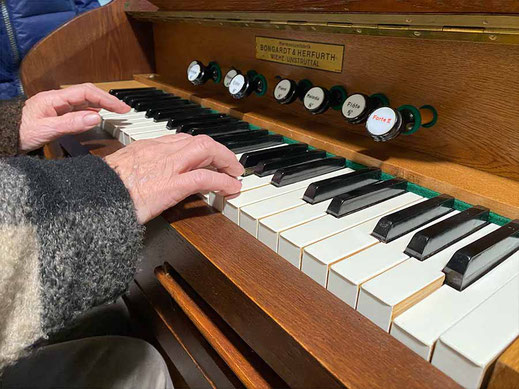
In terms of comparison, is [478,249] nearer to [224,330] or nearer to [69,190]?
[224,330]

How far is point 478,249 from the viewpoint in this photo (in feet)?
1.51

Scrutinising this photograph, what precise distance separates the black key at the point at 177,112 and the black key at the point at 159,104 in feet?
0.15

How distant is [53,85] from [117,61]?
0.26 meters

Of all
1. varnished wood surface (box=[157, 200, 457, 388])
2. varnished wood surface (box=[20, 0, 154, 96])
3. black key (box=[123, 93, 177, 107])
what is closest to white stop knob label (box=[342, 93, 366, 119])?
varnished wood surface (box=[157, 200, 457, 388])

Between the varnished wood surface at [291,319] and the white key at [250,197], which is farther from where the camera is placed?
the white key at [250,197]

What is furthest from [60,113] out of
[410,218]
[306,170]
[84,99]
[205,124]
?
[410,218]

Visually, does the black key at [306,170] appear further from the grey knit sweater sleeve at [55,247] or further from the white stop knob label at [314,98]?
the grey knit sweater sleeve at [55,247]

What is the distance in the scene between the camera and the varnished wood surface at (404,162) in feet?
2.01

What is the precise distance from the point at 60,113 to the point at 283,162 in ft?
2.33

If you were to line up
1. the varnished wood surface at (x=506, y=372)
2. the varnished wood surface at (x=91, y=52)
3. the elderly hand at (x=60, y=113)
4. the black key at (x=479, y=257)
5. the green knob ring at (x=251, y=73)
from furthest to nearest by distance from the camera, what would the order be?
1. the varnished wood surface at (x=91, y=52)
2. the green knob ring at (x=251, y=73)
3. the elderly hand at (x=60, y=113)
4. the black key at (x=479, y=257)
5. the varnished wood surface at (x=506, y=372)

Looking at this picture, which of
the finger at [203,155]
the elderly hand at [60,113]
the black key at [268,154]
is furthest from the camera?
the elderly hand at [60,113]

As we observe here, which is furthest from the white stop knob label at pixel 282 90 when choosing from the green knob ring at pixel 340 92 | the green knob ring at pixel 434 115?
the green knob ring at pixel 434 115

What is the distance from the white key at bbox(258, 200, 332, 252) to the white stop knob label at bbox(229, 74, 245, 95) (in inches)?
21.3

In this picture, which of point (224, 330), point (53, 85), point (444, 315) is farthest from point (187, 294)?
point (53, 85)
